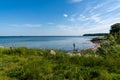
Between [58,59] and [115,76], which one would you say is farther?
[58,59]

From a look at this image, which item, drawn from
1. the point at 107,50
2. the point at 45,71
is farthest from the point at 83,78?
the point at 107,50

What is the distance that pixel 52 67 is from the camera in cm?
886

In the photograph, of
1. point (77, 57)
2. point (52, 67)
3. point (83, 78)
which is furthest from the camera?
point (77, 57)

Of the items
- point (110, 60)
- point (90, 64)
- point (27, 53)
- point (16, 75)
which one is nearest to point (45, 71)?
point (16, 75)

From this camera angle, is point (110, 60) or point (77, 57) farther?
point (77, 57)

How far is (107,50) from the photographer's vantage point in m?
13.1

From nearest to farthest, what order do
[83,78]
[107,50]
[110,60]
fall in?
1. [83,78]
2. [110,60]
3. [107,50]

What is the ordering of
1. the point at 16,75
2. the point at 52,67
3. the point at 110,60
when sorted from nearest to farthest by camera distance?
1. the point at 16,75
2. the point at 52,67
3. the point at 110,60

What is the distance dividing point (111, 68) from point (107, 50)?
4.30 metres

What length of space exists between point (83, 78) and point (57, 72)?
1342mm

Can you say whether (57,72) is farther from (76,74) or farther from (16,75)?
(16,75)

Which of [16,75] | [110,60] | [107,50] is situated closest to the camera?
[16,75]

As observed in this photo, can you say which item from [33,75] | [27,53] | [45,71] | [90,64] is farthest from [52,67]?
[27,53]

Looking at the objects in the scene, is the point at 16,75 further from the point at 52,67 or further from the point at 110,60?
the point at 110,60
